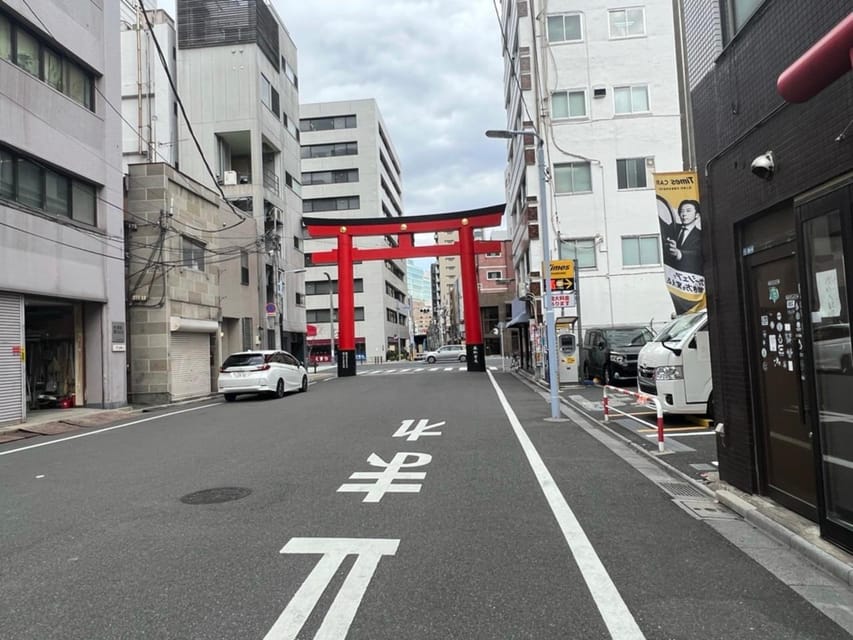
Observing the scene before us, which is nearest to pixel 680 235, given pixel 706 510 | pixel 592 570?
pixel 706 510

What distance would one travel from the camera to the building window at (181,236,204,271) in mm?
21203

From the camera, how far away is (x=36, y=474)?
7.96 m

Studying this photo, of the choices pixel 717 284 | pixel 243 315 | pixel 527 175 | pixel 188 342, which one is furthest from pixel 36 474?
pixel 527 175

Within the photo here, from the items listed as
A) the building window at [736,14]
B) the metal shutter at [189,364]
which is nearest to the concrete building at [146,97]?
the metal shutter at [189,364]

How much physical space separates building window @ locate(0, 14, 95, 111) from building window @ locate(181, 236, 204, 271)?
5376mm

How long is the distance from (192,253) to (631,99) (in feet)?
70.2

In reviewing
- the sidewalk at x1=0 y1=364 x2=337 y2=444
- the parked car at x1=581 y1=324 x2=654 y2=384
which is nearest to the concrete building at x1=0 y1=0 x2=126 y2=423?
the sidewalk at x1=0 y1=364 x2=337 y2=444

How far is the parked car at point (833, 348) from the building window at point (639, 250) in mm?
25876

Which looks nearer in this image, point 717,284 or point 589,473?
point 717,284

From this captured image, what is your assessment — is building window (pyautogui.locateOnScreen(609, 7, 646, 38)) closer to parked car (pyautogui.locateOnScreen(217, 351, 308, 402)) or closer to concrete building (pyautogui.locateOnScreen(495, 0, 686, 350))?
concrete building (pyautogui.locateOnScreen(495, 0, 686, 350))

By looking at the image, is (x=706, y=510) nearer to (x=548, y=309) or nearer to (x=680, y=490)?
(x=680, y=490)

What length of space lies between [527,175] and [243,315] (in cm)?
1583

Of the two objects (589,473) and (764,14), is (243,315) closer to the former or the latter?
(589,473)

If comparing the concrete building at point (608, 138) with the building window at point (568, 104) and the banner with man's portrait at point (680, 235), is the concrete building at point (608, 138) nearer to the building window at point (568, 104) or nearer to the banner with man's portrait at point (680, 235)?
the building window at point (568, 104)
